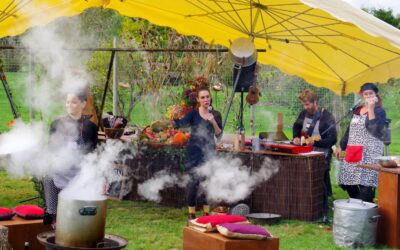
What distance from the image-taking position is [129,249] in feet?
18.0

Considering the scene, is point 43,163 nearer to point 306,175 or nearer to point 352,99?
point 306,175

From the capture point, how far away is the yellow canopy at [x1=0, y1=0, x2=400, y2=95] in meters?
6.82

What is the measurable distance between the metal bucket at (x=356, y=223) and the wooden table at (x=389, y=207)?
0.12m

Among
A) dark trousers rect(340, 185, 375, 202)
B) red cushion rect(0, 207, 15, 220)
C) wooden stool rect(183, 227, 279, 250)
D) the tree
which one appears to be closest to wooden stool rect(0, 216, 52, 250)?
red cushion rect(0, 207, 15, 220)

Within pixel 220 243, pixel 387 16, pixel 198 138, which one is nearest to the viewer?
pixel 220 243

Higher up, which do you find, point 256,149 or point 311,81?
point 311,81

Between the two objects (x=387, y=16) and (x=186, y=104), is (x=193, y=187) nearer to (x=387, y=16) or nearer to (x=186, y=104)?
(x=186, y=104)

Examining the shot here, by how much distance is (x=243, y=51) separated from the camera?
24.6 feet

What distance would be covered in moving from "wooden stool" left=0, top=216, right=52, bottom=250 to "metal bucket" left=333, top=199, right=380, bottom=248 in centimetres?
261

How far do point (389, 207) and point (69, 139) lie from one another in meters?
2.89

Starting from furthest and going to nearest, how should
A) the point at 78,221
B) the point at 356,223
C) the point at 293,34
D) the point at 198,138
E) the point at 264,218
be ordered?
the point at 293,34 < the point at 264,218 < the point at 198,138 < the point at 356,223 < the point at 78,221

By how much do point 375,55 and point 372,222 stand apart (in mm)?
2352

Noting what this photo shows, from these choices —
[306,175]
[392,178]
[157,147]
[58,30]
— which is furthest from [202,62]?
[392,178]

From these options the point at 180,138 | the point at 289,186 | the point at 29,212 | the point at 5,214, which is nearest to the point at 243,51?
the point at 180,138
